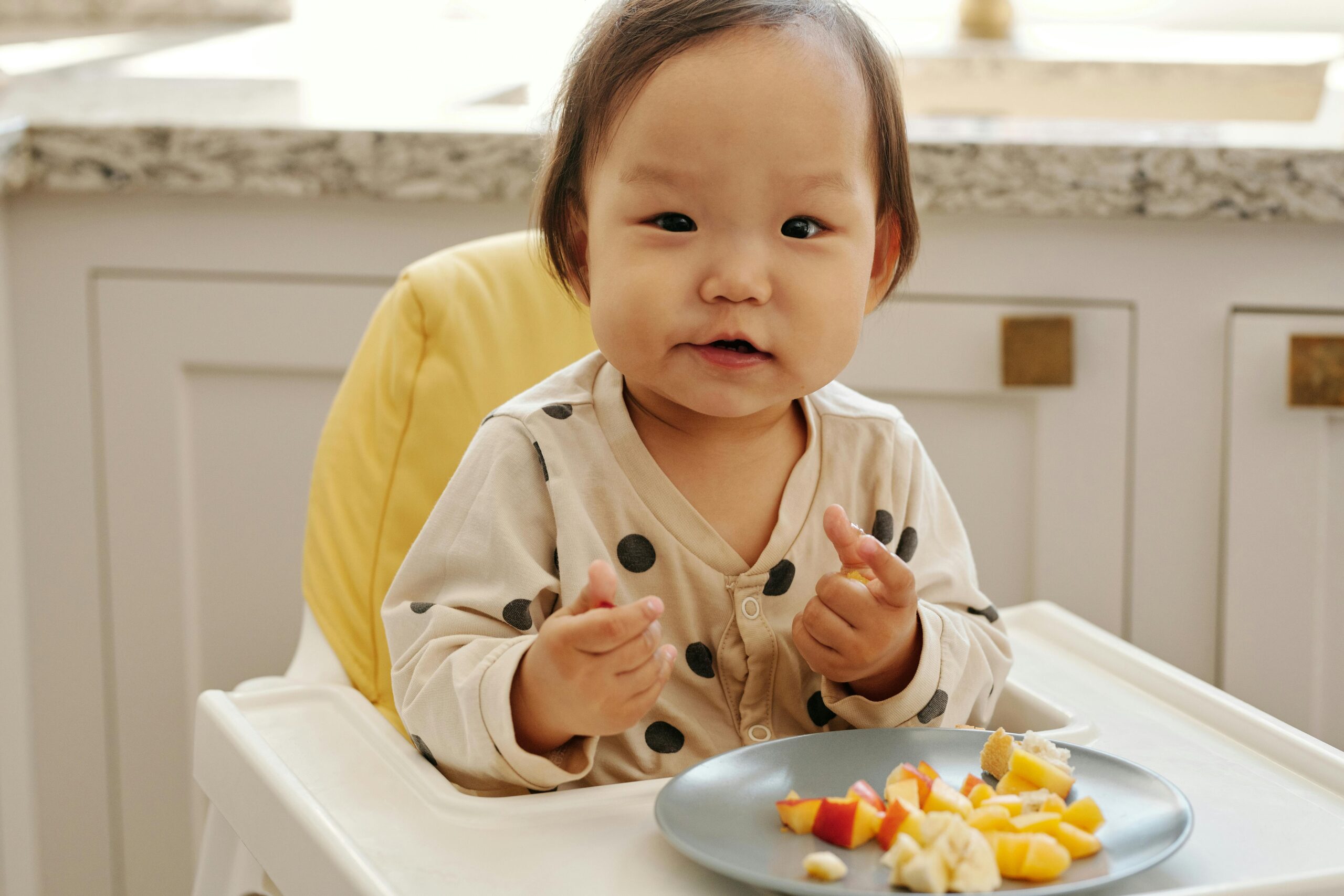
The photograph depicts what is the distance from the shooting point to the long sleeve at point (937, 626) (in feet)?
2.31

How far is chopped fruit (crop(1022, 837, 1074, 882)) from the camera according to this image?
1.62 feet

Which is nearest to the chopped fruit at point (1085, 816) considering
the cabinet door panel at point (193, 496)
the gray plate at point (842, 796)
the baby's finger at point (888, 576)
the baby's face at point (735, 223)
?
the gray plate at point (842, 796)

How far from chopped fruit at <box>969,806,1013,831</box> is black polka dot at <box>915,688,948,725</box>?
0.18 m

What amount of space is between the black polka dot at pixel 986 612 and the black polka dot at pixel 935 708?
83mm

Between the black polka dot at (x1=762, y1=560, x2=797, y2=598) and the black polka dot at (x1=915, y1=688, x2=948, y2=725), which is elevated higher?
the black polka dot at (x1=762, y1=560, x2=797, y2=598)

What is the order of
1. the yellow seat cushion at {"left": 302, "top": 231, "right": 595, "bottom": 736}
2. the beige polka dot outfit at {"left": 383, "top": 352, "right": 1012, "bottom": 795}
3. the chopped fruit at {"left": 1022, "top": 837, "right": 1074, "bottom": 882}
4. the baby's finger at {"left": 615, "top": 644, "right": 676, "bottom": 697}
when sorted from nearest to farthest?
the chopped fruit at {"left": 1022, "top": 837, "right": 1074, "bottom": 882} → the baby's finger at {"left": 615, "top": 644, "right": 676, "bottom": 697} → the beige polka dot outfit at {"left": 383, "top": 352, "right": 1012, "bottom": 795} → the yellow seat cushion at {"left": 302, "top": 231, "right": 595, "bottom": 736}

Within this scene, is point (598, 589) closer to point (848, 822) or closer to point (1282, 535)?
point (848, 822)

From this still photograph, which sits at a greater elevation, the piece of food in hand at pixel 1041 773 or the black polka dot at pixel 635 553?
the black polka dot at pixel 635 553

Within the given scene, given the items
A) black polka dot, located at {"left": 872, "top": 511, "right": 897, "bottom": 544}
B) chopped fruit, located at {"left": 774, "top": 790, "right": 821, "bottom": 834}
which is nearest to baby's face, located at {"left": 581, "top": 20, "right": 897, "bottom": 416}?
black polka dot, located at {"left": 872, "top": 511, "right": 897, "bottom": 544}

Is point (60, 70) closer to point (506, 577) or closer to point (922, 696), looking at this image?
point (506, 577)

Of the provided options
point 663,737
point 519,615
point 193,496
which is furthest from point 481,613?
point 193,496

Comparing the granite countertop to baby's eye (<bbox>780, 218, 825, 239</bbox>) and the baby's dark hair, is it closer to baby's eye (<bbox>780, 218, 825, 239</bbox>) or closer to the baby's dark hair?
the baby's dark hair

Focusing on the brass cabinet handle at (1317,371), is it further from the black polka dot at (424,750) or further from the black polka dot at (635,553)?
the black polka dot at (424,750)

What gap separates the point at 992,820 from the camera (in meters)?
0.52
